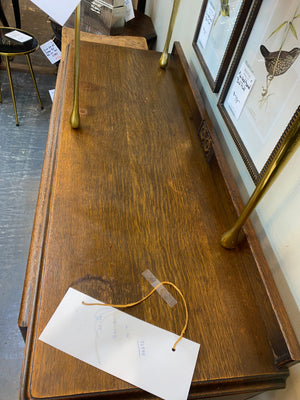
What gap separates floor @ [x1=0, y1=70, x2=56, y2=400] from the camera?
114 cm

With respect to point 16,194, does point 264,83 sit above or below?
above

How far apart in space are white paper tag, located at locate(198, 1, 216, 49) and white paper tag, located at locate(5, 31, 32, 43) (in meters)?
1.25

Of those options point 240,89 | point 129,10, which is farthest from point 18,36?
point 240,89

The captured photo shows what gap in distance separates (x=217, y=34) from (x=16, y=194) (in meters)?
1.16

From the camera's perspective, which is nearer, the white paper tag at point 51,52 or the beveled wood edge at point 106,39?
the beveled wood edge at point 106,39

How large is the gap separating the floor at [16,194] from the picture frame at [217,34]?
1.02m

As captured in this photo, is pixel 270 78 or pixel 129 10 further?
pixel 129 10

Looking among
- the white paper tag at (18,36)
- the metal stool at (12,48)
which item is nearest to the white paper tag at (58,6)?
the metal stool at (12,48)

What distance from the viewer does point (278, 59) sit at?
0.63 meters

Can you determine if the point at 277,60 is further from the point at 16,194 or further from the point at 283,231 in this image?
the point at 16,194

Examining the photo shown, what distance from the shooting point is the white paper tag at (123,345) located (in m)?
0.49

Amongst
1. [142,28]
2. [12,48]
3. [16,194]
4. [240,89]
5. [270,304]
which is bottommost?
[16,194]

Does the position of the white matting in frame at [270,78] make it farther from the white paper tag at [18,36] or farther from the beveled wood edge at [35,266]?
the white paper tag at [18,36]

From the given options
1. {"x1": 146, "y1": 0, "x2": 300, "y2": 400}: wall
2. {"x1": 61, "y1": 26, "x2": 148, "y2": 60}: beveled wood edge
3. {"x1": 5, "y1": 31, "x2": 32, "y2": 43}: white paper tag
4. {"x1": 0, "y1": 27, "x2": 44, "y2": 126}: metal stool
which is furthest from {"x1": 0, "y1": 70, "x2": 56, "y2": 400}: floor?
{"x1": 146, "y1": 0, "x2": 300, "y2": 400}: wall
